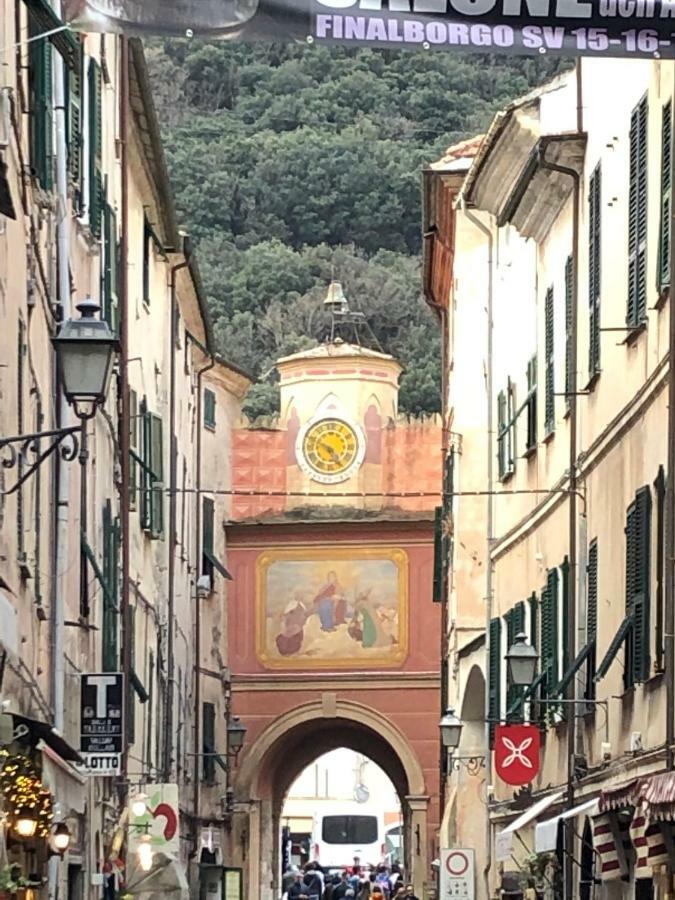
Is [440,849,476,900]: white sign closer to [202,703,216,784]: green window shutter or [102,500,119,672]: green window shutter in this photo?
[102,500,119,672]: green window shutter

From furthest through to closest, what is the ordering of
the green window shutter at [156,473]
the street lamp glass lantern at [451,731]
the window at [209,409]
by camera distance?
the window at [209,409]
the street lamp glass lantern at [451,731]
the green window shutter at [156,473]

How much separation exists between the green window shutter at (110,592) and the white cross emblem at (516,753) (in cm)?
429

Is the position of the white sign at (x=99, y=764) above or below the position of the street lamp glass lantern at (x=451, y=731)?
below

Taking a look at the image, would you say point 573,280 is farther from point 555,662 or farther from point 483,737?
point 483,737

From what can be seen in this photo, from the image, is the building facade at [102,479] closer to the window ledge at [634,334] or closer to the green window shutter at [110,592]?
the green window shutter at [110,592]

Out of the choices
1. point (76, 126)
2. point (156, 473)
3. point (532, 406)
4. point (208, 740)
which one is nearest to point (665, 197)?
point (76, 126)

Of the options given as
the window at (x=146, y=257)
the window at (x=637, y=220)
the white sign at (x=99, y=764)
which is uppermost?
the window at (x=146, y=257)

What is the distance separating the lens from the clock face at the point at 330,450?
165 ft

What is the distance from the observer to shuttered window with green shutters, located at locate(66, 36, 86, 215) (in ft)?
68.2

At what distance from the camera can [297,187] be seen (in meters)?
86.9

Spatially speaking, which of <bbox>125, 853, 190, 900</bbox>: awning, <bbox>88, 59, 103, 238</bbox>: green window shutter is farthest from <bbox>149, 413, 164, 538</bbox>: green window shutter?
<bbox>88, 59, 103, 238</bbox>: green window shutter

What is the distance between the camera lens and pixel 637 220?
63.4 ft

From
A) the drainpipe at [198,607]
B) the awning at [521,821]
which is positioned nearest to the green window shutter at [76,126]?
the awning at [521,821]

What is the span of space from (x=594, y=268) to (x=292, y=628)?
96.6 ft
